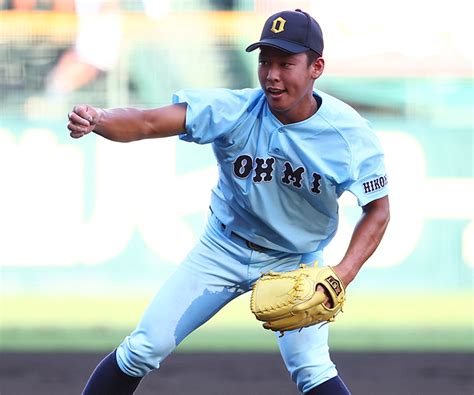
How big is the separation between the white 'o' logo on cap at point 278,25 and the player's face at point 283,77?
0.24ft

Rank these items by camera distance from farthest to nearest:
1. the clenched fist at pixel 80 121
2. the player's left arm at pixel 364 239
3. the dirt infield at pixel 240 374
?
the dirt infield at pixel 240 374
the player's left arm at pixel 364 239
the clenched fist at pixel 80 121

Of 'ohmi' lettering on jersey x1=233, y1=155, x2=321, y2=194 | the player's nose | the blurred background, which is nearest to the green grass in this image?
the blurred background

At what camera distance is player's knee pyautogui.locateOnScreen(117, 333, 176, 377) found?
4.34m

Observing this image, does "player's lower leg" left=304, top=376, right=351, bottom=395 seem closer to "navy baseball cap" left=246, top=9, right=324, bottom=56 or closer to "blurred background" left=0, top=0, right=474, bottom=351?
"navy baseball cap" left=246, top=9, right=324, bottom=56

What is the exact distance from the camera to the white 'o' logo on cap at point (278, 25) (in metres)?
4.23

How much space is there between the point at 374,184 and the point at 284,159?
0.35 meters

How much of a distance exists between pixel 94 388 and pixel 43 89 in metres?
3.59

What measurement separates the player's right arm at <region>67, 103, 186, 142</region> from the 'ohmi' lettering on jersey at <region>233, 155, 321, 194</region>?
0.28 m

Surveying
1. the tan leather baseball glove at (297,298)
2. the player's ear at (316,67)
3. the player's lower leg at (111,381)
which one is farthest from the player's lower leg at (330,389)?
the player's ear at (316,67)

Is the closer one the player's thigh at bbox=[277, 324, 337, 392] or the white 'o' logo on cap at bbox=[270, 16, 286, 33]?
the white 'o' logo on cap at bbox=[270, 16, 286, 33]

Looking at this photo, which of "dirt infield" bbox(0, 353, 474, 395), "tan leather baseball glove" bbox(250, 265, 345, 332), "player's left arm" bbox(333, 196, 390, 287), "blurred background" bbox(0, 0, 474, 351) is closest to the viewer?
"tan leather baseball glove" bbox(250, 265, 345, 332)

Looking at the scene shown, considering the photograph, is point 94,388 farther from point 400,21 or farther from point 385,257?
point 400,21

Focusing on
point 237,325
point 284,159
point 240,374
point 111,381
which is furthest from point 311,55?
point 237,325

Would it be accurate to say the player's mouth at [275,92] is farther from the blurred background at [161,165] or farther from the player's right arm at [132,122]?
the blurred background at [161,165]
